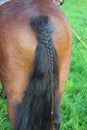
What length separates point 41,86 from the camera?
7.79ft

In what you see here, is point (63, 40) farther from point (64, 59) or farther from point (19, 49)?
point (19, 49)

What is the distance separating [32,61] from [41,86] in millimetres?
205

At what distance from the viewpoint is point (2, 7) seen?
2.69 meters

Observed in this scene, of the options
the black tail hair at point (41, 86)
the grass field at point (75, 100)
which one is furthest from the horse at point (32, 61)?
the grass field at point (75, 100)

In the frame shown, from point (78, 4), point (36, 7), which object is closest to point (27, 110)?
point (36, 7)

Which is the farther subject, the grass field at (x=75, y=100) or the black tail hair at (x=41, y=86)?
the grass field at (x=75, y=100)

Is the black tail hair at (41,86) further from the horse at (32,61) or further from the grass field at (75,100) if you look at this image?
the grass field at (75,100)

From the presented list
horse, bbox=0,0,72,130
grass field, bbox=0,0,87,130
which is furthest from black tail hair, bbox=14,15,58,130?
grass field, bbox=0,0,87,130

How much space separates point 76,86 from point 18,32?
244 centimetres

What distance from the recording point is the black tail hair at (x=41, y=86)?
7.57 feet

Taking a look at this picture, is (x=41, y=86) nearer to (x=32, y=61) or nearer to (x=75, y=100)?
(x=32, y=61)

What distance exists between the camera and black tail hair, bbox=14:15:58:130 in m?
2.31

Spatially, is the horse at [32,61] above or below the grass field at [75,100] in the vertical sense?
above

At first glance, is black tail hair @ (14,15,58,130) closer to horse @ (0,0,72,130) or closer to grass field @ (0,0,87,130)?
horse @ (0,0,72,130)
